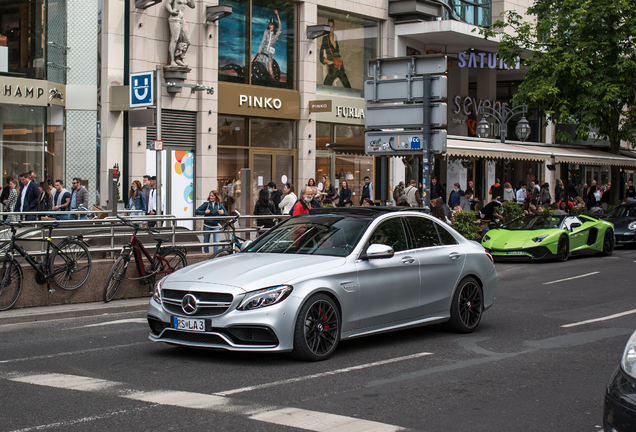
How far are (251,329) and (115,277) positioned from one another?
5587 millimetres

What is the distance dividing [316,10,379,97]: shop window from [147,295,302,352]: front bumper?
22091mm

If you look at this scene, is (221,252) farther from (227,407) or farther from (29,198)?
(227,407)

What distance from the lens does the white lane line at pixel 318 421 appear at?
5149 mm

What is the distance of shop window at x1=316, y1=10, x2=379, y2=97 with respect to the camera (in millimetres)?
28703

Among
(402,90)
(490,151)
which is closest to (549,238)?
(402,90)

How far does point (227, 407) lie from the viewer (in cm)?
568

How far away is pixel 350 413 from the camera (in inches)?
219

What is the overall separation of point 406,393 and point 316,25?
882 inches

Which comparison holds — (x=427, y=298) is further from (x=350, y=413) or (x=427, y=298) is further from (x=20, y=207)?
(x=20, y=207)

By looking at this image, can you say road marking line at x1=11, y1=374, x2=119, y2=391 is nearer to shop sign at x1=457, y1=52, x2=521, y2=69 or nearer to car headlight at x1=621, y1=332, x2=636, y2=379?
car headlight at x1=621, y1=332, x2=636, y2=379

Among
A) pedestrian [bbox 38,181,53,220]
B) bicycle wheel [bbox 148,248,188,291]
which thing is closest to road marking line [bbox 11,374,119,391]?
bicycle wheel [bbox 148,248,188,291]

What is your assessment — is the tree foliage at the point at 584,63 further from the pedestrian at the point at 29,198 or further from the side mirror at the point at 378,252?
the side mirror at the point at 378,252

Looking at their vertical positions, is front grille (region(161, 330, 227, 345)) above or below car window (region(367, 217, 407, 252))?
below

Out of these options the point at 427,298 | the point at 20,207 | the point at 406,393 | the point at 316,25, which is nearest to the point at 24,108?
the point at 20,207
